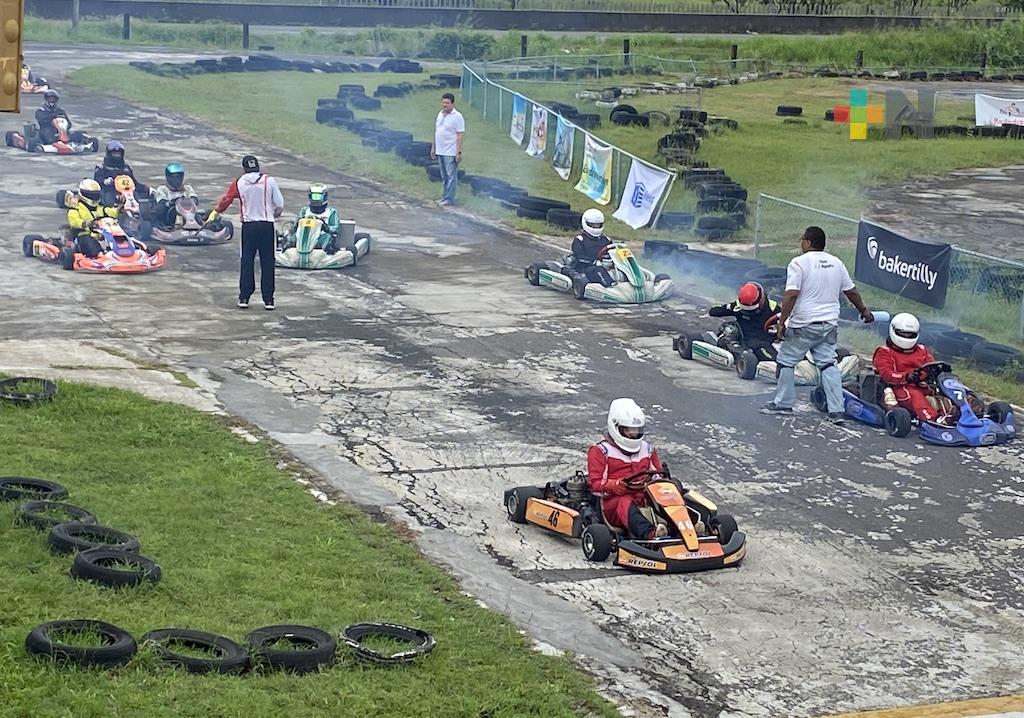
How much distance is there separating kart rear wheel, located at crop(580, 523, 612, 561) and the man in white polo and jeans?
4684mm

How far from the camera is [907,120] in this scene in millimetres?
38844

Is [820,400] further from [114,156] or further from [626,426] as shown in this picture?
[114,156]

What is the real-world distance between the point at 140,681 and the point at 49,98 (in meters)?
24.5

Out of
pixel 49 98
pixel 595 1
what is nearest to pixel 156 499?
pixel 49 98

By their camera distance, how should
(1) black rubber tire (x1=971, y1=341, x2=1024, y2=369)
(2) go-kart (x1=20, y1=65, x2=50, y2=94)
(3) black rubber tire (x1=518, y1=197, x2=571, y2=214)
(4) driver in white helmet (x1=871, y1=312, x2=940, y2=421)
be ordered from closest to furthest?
(4) driver in white helmet (x1=871, y1=312, x2=940, y2=421) → (1) black rubber tire (x1=971, y1=341, x2=1024, y2=369) → (3) black rubber tire (x1=518, y1=197, x2=571, y2=214) → (2) go-kart (x1=20, y1=65, x2=50, y2=94)

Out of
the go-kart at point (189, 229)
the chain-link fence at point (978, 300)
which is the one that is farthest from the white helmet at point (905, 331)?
the go-kart at point (189, 229)

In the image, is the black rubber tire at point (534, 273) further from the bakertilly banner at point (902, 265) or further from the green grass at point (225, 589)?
the green grass at point (225, 589)

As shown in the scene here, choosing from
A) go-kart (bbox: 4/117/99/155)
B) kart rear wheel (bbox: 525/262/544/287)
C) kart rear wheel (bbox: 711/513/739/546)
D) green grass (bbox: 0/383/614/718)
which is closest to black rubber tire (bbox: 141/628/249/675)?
green grass (bbox: 0/383/614/718)

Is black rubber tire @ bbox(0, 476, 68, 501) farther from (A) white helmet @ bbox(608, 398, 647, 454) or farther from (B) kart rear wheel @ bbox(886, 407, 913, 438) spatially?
(B) kart rear wheel @ bbox(886, 407, 913, 438)

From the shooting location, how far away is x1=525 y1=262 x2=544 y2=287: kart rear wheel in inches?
810

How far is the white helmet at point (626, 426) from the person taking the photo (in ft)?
35.7

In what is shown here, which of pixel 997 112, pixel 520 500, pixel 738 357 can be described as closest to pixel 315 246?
pixel 738 357

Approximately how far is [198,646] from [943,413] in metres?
8.33

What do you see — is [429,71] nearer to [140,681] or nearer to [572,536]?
[572,536]
